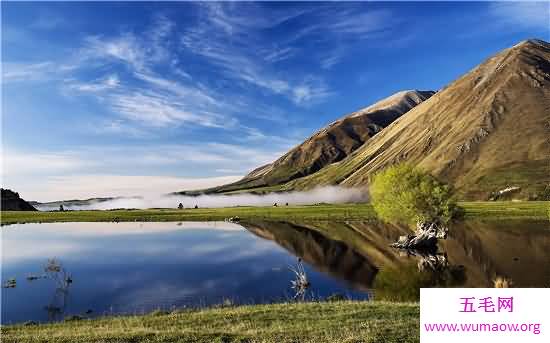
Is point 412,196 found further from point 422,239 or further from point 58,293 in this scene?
point 58,293

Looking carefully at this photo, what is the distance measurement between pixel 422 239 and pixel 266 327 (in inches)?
2661

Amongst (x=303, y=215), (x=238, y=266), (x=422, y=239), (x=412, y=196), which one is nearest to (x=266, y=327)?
(x=238, y=266)

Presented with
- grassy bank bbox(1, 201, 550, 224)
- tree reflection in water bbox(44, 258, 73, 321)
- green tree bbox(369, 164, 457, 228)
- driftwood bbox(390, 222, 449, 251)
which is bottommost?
tree reflection in water bbox(44, 258, 73, 321)

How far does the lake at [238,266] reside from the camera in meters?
53.0

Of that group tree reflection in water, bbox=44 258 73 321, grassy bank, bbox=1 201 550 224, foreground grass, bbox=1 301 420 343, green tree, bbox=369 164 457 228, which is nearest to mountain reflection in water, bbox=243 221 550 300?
green tree, bbox=369 164 457 228

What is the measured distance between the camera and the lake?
174ft

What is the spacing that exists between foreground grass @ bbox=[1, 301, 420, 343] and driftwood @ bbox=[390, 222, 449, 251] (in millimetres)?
54893

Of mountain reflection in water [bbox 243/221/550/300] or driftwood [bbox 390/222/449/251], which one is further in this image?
driftwood [bbox 390/222/449/251]

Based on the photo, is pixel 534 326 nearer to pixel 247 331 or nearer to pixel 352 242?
pixel 247 331

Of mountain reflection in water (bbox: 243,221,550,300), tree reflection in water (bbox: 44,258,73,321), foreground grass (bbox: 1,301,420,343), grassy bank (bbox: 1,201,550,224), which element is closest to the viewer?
foreground grass (bbox: 1,301,420,343)

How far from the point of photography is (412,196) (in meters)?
90.3

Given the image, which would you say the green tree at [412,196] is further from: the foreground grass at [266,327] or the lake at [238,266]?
the foreground grass at [266,327]

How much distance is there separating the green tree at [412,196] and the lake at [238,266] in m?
7.29

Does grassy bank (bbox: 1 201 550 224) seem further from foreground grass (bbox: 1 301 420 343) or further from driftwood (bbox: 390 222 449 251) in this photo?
foreground grass (bbox: 1 301 420 343)
